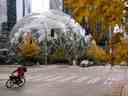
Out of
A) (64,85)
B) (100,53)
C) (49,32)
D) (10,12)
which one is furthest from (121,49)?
(10,12)

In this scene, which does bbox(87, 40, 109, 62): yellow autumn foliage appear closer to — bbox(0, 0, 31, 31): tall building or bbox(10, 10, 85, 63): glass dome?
bbox(10, 10, 85, 63): glass dome

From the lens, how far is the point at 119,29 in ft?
20.3

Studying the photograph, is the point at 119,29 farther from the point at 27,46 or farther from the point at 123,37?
the point at 27,46

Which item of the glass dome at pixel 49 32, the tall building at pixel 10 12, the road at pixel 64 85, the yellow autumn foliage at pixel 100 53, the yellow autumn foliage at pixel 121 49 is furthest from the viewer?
the tall building at pixel 10 12

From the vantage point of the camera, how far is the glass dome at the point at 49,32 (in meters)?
76.2

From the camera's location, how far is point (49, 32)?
76625 mm

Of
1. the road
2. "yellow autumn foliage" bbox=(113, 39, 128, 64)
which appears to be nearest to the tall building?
the road

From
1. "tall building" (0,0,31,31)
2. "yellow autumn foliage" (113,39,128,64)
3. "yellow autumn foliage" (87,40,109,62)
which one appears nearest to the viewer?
"yellow autumn foliage" (113,39,128,64)

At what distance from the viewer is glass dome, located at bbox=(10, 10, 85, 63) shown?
76188 mm

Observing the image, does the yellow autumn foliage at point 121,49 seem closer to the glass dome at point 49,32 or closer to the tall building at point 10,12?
the glass dome at point 49,32

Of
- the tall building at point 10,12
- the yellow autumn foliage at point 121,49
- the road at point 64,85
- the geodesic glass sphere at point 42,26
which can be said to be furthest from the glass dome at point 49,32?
the yellow autumn foliage at point 121,49

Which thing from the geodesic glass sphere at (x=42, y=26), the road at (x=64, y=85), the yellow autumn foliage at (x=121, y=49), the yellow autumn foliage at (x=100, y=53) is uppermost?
the geodesic glass sphere at (x=42, y=26)

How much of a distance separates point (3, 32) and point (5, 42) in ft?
20.3

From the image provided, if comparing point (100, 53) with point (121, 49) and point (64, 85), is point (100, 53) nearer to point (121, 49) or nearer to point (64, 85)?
point (121, 49)
